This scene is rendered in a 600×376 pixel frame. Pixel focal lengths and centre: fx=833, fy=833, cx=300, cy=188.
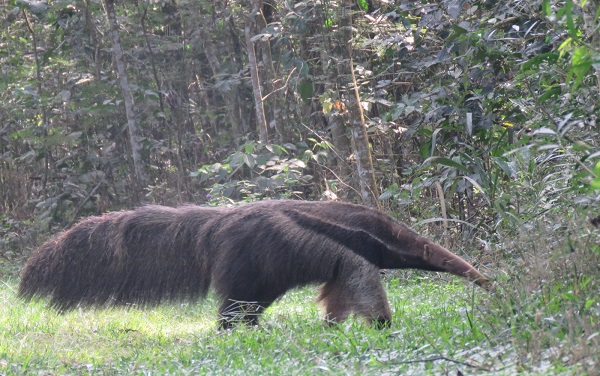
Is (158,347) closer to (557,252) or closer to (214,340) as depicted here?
(214,340)

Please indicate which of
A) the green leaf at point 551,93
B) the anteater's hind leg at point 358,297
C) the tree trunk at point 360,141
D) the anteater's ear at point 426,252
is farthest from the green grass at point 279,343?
the tree trunk at point 360,141

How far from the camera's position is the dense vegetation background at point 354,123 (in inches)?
168

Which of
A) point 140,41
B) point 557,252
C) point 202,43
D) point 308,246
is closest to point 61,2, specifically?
point 140,41

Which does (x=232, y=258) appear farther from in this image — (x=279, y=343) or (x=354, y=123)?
(x=354, y=123)

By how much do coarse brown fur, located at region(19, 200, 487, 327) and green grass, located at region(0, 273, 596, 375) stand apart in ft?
0.63

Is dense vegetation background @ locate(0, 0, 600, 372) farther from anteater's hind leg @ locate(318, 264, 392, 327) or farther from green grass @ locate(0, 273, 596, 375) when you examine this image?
anteater's hind leg @ locate(318, 264, 392, 327)

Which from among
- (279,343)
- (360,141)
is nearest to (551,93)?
(279,343)

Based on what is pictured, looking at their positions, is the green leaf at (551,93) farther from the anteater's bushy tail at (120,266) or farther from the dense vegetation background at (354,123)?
the anteater's bushy tail at (120,266)

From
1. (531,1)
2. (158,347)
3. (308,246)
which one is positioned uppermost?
(531,1)

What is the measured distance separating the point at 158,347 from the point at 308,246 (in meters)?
1.29

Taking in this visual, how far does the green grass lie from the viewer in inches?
150

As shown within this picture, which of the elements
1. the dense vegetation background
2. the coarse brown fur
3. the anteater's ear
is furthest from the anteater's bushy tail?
the dense vegetation background

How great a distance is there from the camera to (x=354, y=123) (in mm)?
9375

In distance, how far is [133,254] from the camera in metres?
6.07
